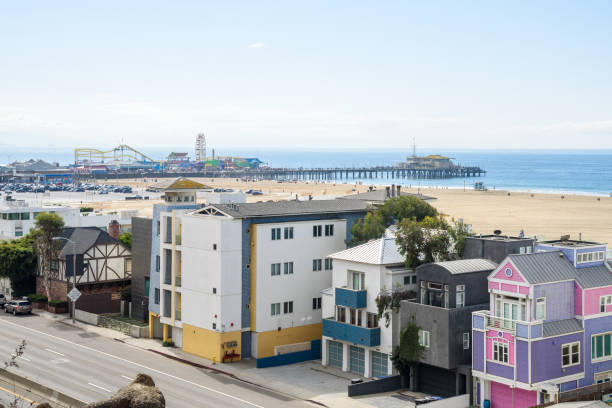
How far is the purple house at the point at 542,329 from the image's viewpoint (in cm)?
4147

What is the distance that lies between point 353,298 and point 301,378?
618 centimetres

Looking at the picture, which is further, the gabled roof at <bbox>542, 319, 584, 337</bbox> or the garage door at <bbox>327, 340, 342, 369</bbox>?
the garage door at <bbox>327, 340, 342, 369</bbox>

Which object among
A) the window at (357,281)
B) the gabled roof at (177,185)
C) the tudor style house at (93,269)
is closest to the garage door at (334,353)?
the window at (357,281)

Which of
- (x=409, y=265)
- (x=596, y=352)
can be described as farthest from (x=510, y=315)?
(x=409, y=265)

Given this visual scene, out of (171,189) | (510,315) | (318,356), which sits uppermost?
(171,189)

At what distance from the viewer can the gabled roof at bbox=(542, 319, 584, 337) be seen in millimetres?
41844

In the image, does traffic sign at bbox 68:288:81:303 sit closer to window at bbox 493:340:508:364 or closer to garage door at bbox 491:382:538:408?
garage door at bbox 491:382:538:408

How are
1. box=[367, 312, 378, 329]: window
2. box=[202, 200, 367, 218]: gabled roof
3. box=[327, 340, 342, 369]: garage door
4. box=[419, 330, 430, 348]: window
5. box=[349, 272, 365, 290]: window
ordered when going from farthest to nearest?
box=[202, 200, 367, 218]: gabled roof
box=[327, 340, 342, 369]: garage door
box=[349, 272, 365, 290]: window
box=[367, 312, 378, 329]: window
box=[419, 330, 430, 348]: window

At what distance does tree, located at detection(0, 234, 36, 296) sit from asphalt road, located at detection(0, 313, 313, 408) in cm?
1181

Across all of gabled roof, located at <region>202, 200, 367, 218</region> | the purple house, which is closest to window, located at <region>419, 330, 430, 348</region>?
the purple house

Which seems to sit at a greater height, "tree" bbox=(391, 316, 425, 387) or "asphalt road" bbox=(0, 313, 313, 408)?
"tree" bbox=(391, 316, 425, 387)

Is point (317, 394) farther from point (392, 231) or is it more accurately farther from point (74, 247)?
point (74, 247)

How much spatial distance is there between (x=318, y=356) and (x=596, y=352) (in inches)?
799

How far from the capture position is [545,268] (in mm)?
43062
